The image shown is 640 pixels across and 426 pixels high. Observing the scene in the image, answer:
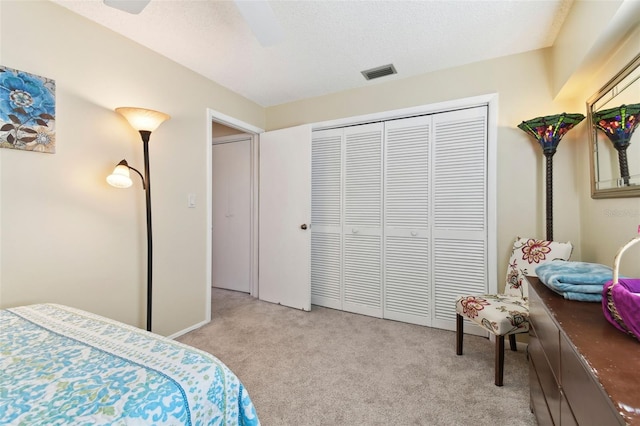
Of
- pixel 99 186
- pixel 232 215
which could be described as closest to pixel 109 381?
pixel 99 186

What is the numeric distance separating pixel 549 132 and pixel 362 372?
6.91 feet

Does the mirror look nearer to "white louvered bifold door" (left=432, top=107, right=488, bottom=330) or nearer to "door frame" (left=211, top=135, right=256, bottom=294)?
"white louvered bifold door" (left=432, top=107, right=488, bottom=330)

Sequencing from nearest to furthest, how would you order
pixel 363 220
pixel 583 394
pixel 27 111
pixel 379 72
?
1. pixel 583 394
2. pixel 27 111
3. pixel 379 72
4. pixel 363 220

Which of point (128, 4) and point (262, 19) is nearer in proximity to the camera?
point (128, 4)

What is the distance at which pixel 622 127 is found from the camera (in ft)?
4.47

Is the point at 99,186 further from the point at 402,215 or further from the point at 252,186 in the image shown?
the point at 402,215

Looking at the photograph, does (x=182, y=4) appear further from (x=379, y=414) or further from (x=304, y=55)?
(x=379, y=414)

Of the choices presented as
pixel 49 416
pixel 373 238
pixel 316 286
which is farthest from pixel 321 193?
pixel 49 416

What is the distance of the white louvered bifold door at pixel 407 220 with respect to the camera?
2576 mm

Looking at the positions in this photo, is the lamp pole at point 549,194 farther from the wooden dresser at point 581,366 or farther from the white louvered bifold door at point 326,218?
the white louvered bifold door at point 326,218

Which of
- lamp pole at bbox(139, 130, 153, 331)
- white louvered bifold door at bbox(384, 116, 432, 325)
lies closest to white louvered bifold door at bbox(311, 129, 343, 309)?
white louvered bifold door at bbox(384, 116, 432, 325)

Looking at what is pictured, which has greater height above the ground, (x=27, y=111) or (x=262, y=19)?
(x=262, y=19)

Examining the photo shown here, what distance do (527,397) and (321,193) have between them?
2.32 metres

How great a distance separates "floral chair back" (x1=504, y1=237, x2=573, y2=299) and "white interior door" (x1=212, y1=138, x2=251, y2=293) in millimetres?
2859
